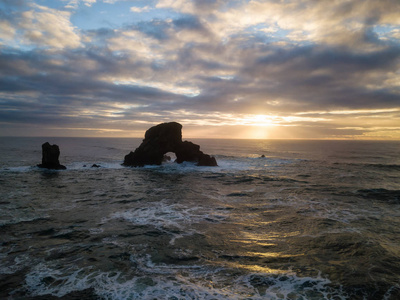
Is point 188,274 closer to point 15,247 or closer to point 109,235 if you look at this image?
point 109,235

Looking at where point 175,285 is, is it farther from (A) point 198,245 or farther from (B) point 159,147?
(B) point 159,147

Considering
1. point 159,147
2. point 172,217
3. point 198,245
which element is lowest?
point 172,217

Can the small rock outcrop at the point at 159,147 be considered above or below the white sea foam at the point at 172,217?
above

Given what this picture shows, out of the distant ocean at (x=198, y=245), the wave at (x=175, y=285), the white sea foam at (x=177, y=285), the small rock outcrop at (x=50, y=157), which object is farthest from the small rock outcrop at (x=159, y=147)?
the white sea foam at (x=177, y=285)

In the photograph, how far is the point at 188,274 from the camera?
9016 millimetres

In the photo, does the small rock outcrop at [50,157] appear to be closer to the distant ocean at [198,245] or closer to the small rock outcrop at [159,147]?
the small rock outcrop at [159,147]

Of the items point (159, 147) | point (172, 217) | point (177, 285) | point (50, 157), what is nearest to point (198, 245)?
point (177, 285)

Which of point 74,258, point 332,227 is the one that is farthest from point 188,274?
point 332,227

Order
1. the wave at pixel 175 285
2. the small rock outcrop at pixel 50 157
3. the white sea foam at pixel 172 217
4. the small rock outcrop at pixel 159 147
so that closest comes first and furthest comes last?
the wave at pixel 175 285, the white sea foam at pixel 172 217, the small rock outcrop at pixel 50 157, the small rock outcrop at pixel 159 147

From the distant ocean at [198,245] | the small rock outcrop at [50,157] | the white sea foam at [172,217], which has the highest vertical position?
the small rock outcrop at [50,157]

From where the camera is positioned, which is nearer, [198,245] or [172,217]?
[198,245]

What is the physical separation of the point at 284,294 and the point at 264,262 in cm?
214

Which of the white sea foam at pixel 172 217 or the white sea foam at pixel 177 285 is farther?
the white sea foam at pixel 172 217

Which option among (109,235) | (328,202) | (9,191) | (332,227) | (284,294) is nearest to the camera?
(284,294)
